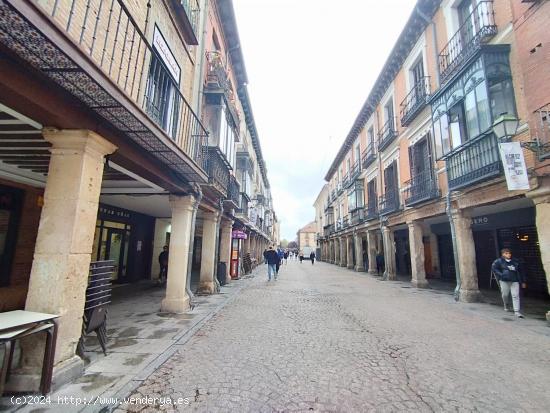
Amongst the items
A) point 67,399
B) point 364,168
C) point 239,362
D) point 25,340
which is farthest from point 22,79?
point 364,168

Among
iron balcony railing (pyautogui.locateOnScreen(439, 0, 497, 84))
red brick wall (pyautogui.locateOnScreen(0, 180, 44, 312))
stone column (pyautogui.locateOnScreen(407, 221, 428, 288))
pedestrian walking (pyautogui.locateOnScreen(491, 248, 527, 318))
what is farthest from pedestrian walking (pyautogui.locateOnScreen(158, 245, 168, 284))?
iron balcony railing (pyautogui.locateOnScreen(439, 0, 497, 84))

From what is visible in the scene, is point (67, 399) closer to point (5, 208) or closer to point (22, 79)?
point (22, 79)

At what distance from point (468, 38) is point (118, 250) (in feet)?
50.5

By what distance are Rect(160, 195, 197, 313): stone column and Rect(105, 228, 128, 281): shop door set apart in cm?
525

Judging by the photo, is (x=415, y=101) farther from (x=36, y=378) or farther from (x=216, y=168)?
(x=36, y=378)

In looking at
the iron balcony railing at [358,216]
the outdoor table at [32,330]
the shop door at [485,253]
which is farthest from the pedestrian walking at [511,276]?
the iron balcony railing at [358,216]

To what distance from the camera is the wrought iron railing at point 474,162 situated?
24.7ft

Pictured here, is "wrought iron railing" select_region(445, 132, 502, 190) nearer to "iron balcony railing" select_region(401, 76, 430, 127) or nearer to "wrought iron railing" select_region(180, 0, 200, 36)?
"iron balcony railing" select_region(401, 76, 430, 127)

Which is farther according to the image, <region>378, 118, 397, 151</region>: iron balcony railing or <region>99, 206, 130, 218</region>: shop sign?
<region>378, 118, 397, 151</region>: iron balcony railing

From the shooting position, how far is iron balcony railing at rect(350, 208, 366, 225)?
2072 cm

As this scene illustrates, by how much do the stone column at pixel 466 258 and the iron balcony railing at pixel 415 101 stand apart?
4997 mm

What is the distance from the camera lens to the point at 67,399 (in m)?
2.95

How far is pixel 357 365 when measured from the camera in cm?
392

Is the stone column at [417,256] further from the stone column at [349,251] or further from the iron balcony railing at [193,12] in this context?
the stone column at [349,251]
